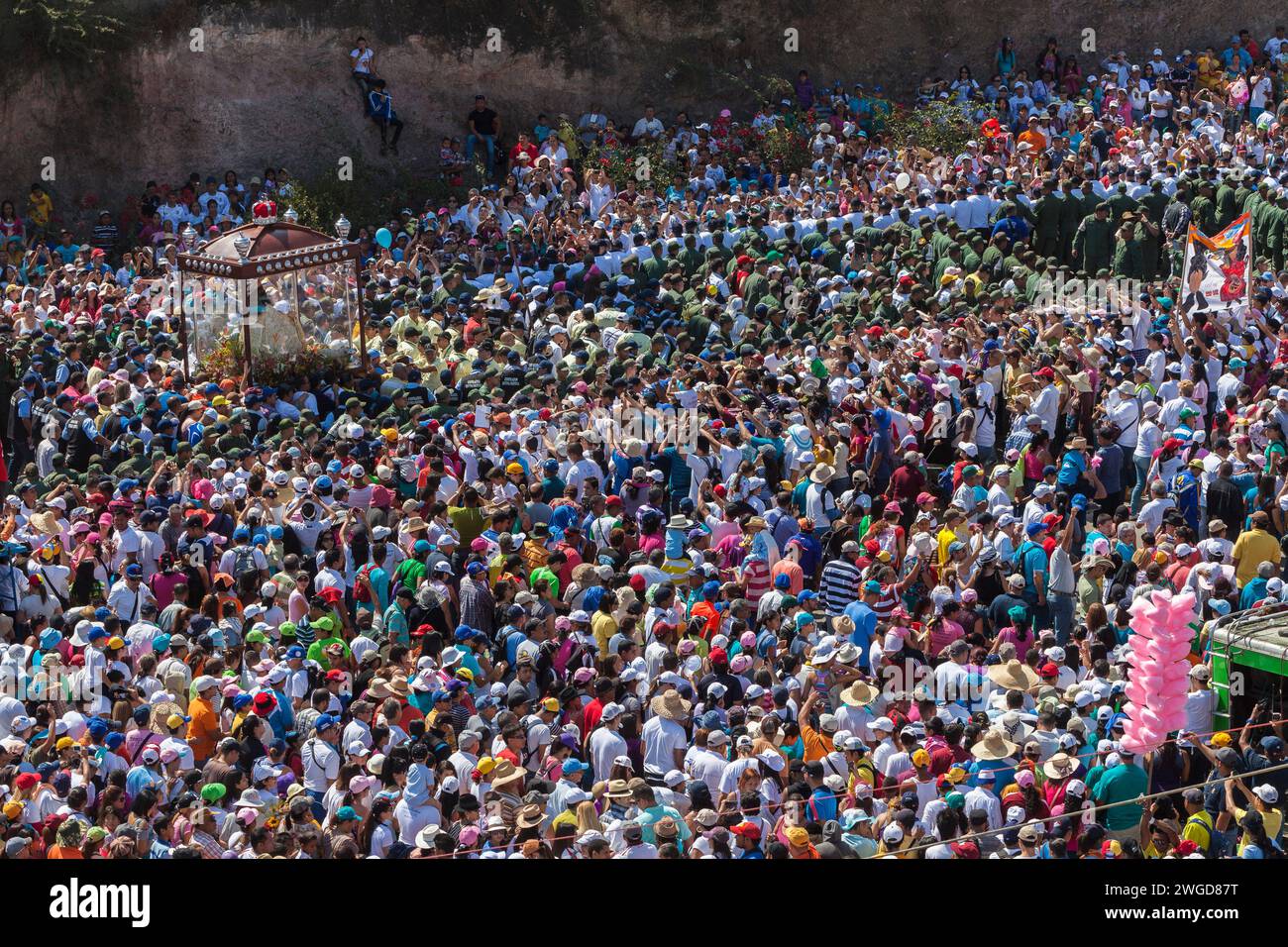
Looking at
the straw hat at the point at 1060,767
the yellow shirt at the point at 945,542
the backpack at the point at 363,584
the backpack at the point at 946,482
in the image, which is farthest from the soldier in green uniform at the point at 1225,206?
the straw hat at the point at 1060,767

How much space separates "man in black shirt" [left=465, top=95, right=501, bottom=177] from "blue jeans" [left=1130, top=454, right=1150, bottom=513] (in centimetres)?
1481

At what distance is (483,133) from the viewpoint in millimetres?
28922

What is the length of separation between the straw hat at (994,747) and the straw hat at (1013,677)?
89 cm

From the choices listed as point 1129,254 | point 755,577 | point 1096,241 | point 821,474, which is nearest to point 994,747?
point 755,577

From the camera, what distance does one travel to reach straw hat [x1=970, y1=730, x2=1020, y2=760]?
37.1ft

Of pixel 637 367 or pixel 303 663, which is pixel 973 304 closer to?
pixel 637 367

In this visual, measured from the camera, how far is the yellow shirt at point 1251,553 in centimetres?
1379

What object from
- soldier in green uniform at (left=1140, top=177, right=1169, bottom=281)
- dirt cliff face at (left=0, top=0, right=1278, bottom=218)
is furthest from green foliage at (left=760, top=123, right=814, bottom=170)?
soldier in green uniform at (left=1140, top=177, right=1169, bottom=281)

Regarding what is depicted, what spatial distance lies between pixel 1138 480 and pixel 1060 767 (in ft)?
19.2

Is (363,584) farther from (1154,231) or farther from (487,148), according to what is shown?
(487,148)

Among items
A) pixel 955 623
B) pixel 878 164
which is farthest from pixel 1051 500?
pixel 878 164

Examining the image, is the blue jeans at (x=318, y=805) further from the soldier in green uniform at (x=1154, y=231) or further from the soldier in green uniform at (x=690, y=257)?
the soldier in green uniform at (x=1154, y=231)

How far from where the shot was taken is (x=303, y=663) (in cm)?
1304

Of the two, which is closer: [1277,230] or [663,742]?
[663,742]
